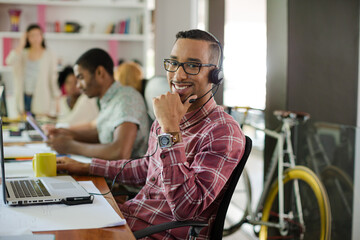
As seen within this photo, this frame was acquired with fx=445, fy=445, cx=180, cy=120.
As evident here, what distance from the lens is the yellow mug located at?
165 centimetres

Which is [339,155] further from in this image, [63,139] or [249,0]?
[249,0]

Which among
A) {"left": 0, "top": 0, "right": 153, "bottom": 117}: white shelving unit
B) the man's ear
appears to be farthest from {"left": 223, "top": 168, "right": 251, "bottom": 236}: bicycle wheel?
{"left": 0, "top": 0, "right": 153, "bottom": 117}: white shelving unit

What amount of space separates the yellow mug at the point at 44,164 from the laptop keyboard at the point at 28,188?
13cm

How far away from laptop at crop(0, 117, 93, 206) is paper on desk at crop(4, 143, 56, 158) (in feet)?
1.86

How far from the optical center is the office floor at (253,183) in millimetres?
3152

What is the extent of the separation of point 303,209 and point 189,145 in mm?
1413

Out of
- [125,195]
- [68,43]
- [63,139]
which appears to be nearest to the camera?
[125,195]

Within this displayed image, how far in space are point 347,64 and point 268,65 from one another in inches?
17.7

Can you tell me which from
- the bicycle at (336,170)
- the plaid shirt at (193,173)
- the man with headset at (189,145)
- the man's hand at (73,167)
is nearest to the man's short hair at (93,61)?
the man's hand at (73,167)

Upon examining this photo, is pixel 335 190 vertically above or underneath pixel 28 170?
underneath

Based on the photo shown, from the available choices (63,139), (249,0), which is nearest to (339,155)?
(63,139)

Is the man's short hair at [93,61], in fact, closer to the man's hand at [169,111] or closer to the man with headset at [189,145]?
the man with headset at [189,145]

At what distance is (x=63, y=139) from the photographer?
2.21 metres

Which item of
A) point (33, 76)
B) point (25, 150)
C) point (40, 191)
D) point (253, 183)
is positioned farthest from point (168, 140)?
point (33, 76)
